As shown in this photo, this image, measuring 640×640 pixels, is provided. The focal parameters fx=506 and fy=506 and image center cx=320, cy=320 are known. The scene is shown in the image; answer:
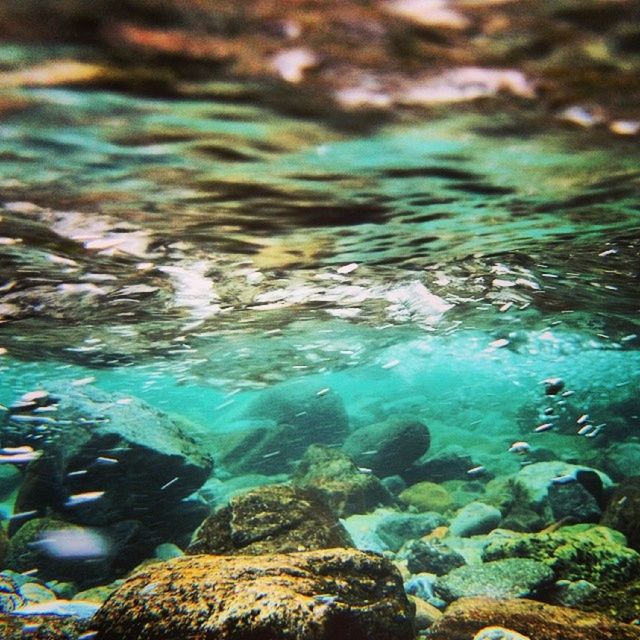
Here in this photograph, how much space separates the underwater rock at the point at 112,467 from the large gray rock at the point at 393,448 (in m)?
10.5

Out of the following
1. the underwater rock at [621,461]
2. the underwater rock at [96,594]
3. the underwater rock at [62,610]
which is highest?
the underwater rock at [62,610]

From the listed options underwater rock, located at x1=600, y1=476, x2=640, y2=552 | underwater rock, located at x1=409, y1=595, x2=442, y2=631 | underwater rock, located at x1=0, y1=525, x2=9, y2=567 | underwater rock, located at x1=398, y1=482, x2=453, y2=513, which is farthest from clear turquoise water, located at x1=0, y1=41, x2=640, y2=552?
underwater rock, located at x1=398, y1=482, x2=453, y2=513

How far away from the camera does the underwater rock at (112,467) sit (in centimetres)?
1510

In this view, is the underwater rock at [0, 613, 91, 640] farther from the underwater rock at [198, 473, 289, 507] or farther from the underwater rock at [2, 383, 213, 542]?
the underwater rock at [198, 473, 289, 507]

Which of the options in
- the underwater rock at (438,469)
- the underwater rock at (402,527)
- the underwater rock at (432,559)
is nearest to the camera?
the underwater rock at (432,559)

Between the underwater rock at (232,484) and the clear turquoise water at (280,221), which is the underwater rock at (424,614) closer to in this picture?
the clear turquoise water at (280,221)

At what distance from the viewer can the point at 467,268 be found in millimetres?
12859

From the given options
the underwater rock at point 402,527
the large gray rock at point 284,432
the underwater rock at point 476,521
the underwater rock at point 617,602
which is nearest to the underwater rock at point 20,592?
the underwater rock at point 402,527

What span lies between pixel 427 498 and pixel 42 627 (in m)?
16.5

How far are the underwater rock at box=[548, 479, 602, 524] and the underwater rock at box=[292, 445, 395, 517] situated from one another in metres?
6.76

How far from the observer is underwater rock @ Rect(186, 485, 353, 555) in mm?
9922

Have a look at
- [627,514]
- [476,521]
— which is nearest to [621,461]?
[476,521]

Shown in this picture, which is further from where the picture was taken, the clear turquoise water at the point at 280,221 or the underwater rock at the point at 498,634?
the underwater rock at the point at 498,634

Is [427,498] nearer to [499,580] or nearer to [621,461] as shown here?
[621,461]
